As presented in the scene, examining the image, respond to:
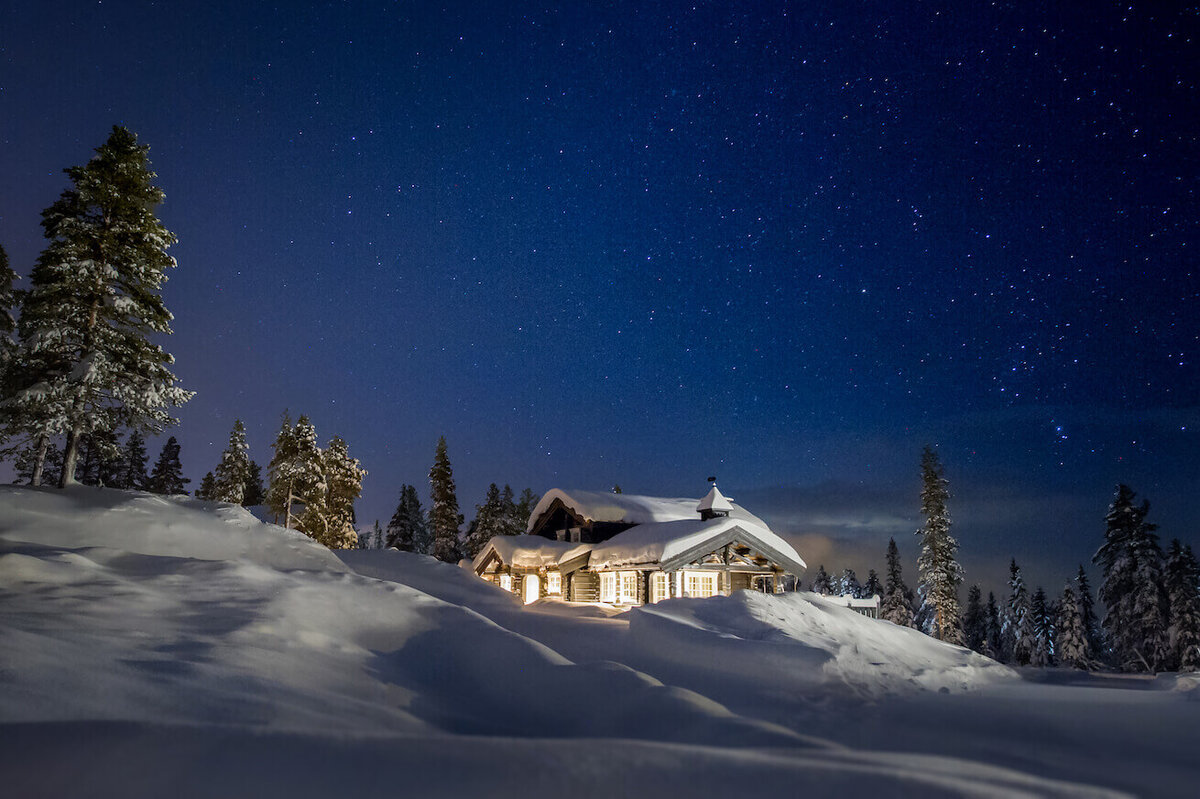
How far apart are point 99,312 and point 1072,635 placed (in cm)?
5790

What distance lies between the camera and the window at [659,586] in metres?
30.5

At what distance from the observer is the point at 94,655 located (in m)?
8.80

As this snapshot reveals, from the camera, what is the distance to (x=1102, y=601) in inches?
1474

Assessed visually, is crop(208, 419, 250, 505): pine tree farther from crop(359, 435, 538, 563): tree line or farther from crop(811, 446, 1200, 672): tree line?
crop(811, 446, 1200, 672): tree line

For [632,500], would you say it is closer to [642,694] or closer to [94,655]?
[642,694]

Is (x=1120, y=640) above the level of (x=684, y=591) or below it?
below

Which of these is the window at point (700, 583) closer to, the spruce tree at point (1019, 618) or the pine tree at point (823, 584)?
the spruce tree at point (1019, 618)

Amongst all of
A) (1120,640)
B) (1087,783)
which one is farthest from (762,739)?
(1120,640)

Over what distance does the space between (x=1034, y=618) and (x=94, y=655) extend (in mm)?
63914

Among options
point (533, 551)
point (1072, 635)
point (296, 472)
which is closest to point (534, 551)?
point (533, 551)

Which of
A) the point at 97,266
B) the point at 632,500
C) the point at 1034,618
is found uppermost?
the point at 97,266

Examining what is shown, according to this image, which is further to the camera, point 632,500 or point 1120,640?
point 632,500

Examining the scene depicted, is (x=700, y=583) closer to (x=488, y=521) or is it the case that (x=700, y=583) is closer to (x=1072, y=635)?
(x=488, y=521)

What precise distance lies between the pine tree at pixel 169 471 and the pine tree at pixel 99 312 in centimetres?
4596
